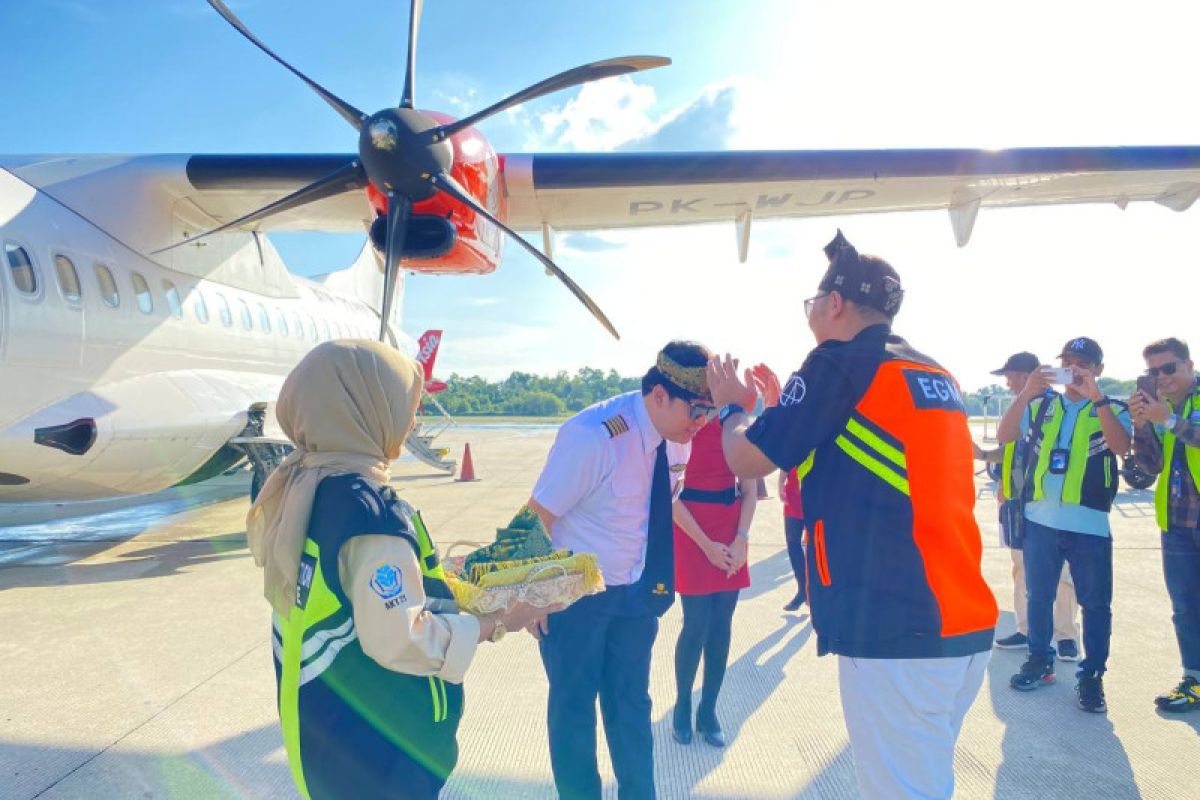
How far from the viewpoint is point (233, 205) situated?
848cm

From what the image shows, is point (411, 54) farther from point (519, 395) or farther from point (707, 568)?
point (519, 395)

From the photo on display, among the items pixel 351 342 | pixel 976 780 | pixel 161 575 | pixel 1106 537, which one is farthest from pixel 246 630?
pixel 1106 537

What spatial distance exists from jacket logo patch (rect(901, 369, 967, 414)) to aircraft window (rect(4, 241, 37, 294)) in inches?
272

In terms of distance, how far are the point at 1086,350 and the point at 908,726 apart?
2.93 meters

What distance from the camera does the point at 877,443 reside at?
1.82 m

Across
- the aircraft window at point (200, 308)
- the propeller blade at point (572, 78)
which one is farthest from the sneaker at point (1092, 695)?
the aircraft window at point (200, 308)

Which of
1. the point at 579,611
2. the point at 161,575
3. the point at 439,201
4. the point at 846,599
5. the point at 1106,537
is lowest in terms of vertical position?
the point at 161,575

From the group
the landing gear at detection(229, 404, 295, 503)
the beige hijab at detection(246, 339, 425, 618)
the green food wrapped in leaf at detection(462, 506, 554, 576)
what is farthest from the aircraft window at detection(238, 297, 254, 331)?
the beige hijab at detection(246, 339, 425, 618)

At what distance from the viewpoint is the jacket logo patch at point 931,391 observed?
1.82 m

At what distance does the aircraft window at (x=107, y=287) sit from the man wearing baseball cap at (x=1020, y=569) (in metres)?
7.85

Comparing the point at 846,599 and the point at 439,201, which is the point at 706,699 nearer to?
the point at 846,599

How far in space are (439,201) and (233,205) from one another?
3.64 meters

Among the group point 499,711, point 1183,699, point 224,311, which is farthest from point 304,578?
point 224,311

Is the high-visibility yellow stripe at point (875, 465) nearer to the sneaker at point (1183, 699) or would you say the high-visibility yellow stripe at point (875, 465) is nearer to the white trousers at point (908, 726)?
the white trousers at point (908, 726)
